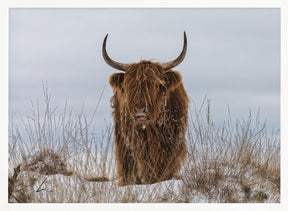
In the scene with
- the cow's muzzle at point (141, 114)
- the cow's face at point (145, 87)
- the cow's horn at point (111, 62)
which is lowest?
the cow's muzzle at point (141, 114)

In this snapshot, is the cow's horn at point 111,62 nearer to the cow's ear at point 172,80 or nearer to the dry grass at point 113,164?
the cow's ear at point 172,80

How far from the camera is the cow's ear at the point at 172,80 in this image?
5393mm

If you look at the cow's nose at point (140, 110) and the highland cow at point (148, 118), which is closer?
the cow's nose at point (140, 110)

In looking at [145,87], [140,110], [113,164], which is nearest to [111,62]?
[145,87]

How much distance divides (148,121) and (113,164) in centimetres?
78

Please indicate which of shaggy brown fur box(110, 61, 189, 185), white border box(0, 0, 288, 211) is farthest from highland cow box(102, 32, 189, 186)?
white border box(0, 0, 288, 211)

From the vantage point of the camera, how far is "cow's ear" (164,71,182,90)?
5393mm

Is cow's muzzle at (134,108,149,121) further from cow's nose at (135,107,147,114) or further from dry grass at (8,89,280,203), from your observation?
dry grass at (8,89,280,203)

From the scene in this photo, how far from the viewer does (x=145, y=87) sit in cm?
534

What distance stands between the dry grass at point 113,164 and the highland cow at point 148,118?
41cm

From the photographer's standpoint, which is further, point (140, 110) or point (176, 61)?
point (176, 61)
